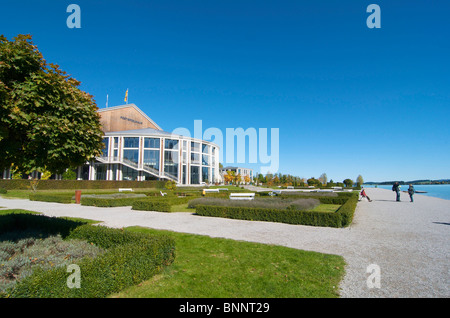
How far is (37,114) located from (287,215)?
32.7ft

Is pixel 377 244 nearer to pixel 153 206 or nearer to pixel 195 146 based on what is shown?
pixel 153 206

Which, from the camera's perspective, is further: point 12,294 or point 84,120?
point 84,120

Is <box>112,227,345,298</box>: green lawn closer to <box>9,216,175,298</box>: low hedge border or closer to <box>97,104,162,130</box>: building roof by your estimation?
<box>9,216,175,298</box>: low hedge border

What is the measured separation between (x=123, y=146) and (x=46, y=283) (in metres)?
48.3

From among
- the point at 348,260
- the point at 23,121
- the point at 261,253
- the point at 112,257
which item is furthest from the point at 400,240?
the point at 23,121

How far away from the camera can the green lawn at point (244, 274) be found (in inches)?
165

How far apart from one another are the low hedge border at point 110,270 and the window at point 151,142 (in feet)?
146

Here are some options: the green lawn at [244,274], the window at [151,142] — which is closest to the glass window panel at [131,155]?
the window at [151,142]

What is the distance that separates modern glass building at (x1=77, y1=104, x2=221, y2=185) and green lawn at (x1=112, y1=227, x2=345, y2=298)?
43.7 metres

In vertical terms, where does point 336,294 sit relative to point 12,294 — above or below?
below

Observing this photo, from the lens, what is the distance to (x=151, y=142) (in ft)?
162

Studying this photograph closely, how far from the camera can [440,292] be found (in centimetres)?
436

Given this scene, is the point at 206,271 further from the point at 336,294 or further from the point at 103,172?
the point at 103,172

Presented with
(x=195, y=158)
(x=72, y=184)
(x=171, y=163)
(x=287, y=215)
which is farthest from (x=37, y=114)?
(x=195, y=158)
